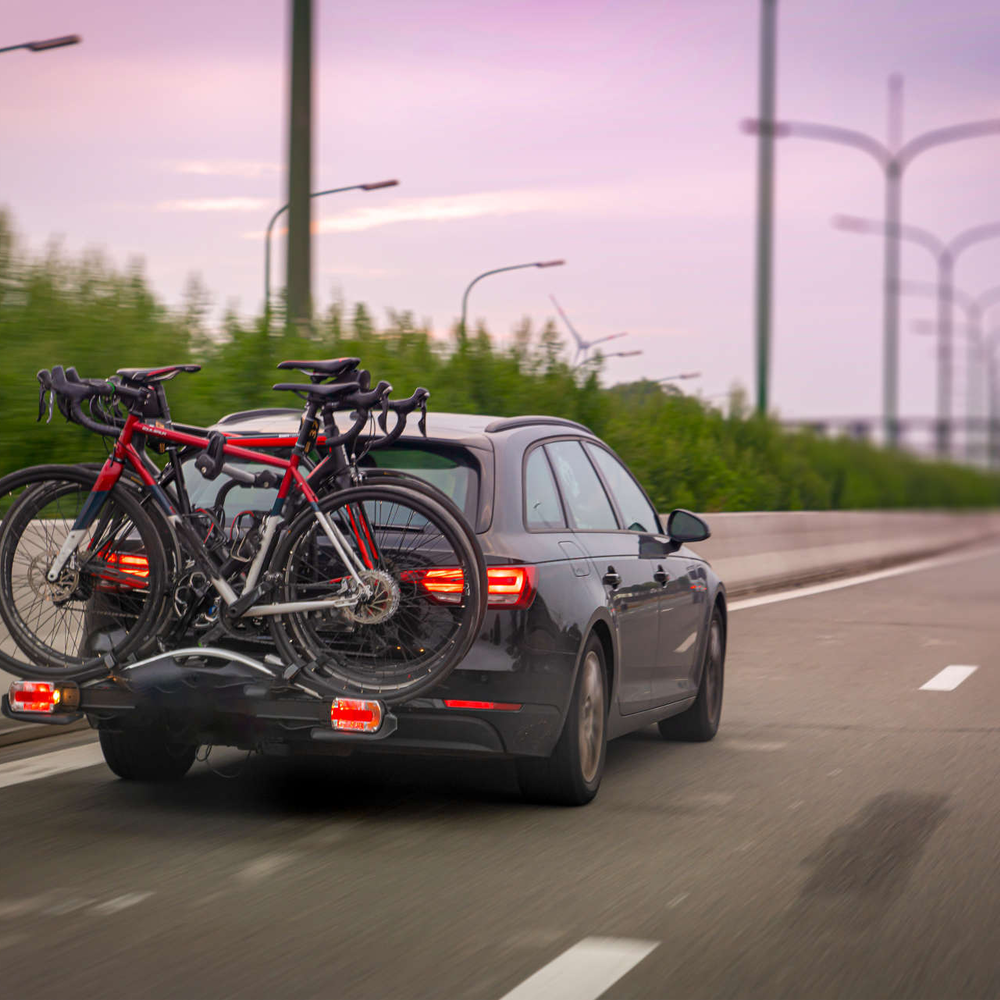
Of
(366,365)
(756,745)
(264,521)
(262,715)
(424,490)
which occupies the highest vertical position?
(366,365)

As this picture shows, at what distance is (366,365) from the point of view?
57.3ft

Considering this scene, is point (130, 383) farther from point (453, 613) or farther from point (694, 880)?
point (694, 880)

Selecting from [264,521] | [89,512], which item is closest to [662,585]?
[264,521]

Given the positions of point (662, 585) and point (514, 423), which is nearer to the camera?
point (514, 423)

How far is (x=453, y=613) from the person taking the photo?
6727 millimetres

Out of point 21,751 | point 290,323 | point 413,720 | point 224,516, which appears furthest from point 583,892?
point 290,323

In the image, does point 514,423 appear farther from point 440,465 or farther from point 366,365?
point 366,365

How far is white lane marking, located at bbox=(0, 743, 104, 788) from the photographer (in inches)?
310

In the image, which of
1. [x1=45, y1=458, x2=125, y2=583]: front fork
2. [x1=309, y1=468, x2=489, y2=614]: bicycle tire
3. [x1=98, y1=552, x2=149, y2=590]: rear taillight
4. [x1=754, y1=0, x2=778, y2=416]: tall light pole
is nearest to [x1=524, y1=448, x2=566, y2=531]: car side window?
[x1=309, y1=468, x2=489, y2=614]: bicycle tire

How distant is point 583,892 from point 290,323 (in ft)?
34.2

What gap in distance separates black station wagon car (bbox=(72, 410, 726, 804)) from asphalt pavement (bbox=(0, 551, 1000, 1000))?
31cm

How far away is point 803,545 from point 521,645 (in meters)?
19.1

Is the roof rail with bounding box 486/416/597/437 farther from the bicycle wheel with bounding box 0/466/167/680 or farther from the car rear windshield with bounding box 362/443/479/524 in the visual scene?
the bicycle wheel with bounding box 0/466/167/680

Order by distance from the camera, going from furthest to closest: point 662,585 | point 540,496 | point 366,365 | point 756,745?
point 366,365 < point 756,745 < point 662,585 < point 540,496
